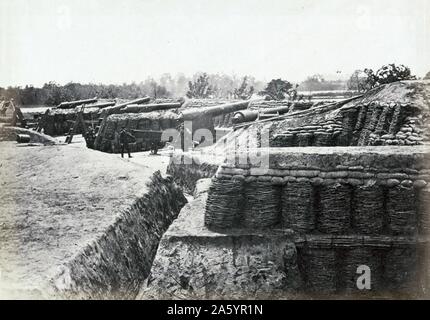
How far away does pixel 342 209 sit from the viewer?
17.0 ft

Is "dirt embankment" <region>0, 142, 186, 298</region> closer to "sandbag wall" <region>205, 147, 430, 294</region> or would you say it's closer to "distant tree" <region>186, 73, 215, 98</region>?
"sandbag wall" <region>205, 147, 430, 294</region>

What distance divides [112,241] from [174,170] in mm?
7585

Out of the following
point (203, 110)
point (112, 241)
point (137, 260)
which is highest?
point (203, 110)

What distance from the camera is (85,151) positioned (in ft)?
34.7

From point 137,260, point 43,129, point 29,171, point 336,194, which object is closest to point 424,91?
point 336,194

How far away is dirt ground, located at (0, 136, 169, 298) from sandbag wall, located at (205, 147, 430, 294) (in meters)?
2.06

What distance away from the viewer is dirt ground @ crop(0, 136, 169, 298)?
4602mm

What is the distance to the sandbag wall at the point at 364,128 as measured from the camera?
8.53 metres

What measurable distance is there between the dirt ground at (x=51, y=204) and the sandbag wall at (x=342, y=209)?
206 cm

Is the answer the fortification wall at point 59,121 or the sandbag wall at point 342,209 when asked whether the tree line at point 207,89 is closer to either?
the fortification wall at point 59,121

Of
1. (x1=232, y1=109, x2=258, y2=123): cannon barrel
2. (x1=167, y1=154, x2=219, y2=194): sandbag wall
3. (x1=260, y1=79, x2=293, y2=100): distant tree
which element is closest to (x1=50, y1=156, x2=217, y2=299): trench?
(x1=167, y1=154, x2=219, y2=194): sandbag wall

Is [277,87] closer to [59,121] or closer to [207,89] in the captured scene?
[207,89]

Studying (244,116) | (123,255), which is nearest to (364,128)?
(244,116)
